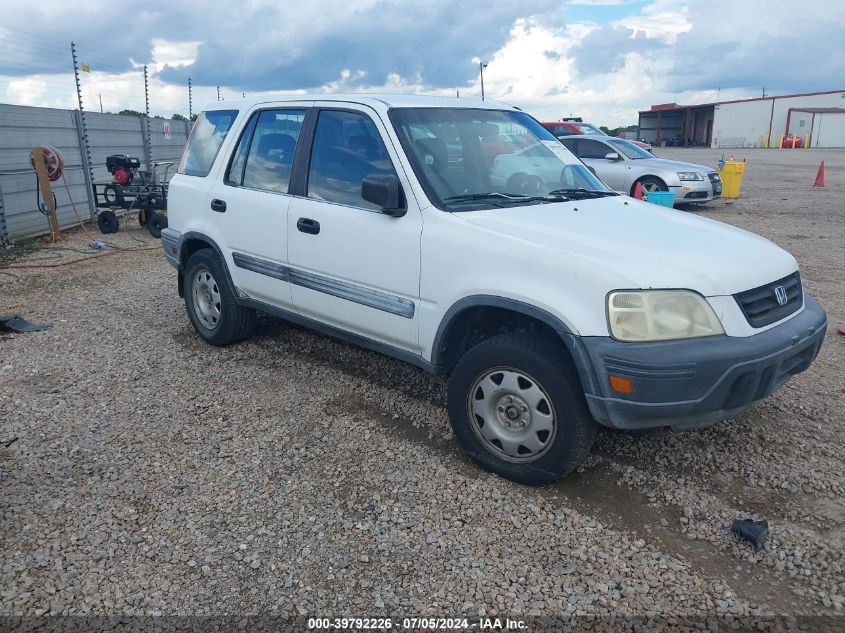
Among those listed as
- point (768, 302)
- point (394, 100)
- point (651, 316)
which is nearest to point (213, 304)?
point (394, 100)

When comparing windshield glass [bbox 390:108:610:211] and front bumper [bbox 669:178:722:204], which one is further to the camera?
front bumper [bbox 669:178:722:204]

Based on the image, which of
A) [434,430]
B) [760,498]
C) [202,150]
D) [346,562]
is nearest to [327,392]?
[434,430]

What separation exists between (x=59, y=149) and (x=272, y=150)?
30.9ft

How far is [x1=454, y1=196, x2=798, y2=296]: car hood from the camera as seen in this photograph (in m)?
3.08

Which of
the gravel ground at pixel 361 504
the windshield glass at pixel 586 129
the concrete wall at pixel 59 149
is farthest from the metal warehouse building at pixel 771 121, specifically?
the gravel ground at pixel 361 504

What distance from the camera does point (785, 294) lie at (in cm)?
346

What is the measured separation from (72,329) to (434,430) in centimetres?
398

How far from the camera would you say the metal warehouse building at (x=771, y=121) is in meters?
50.5

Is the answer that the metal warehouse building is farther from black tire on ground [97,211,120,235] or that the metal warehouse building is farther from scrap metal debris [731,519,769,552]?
scrap metal debris [731,519,769,552]

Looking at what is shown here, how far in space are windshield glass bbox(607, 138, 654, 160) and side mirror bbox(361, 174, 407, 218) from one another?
12.0 m

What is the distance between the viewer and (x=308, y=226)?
4312 millimetres

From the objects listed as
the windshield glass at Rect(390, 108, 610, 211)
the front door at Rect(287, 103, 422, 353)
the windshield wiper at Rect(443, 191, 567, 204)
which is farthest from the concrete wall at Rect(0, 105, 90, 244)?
the windshield wiper at Rect(443, 191, 567, 204)

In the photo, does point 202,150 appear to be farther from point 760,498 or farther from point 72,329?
point 760,498

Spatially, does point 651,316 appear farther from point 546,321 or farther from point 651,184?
point 651,184
